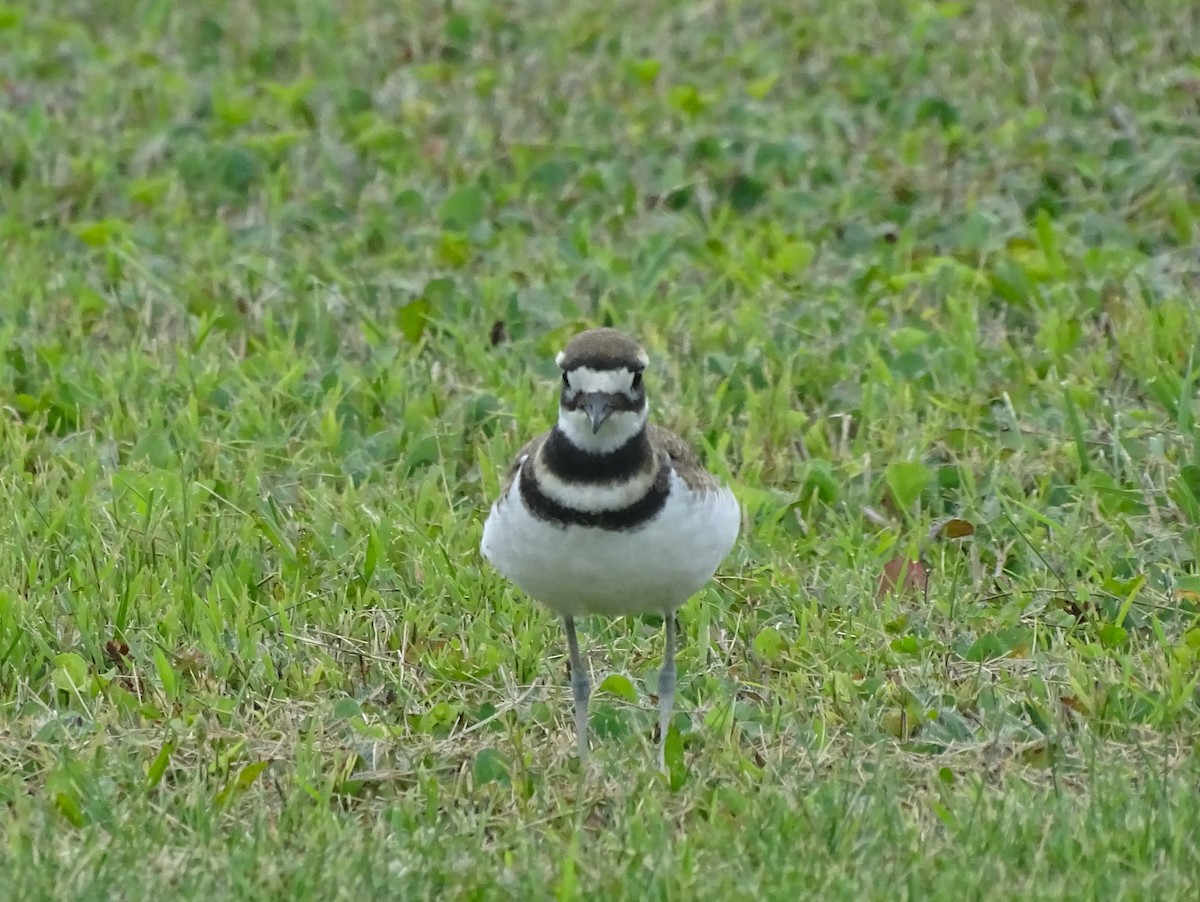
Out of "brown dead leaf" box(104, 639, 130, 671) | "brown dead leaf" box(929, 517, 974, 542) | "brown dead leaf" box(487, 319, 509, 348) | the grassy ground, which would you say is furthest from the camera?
"brown dead leaf" box(487, 319, 509, 348)

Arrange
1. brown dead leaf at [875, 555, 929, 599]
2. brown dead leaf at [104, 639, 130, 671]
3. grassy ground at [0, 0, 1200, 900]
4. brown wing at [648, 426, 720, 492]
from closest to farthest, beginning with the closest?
grassy ground at [0, 0, 1200, 900] < brown wing at [648, 426, 720, 492] < brown dead leaf at [104, 639, 130, 671] < brown dead leaf at [875, 555, 929, 599]

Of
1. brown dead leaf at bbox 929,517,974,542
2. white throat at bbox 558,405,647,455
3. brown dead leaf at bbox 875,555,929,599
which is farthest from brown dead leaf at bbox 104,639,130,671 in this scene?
brown dead leaf at bbox 929,517,974,542

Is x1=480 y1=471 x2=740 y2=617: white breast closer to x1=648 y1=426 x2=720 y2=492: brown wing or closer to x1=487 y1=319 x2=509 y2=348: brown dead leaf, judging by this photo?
x1=648 y1=426 x2=720 y2=492: brown wing

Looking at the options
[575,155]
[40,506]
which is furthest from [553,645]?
[575,155]

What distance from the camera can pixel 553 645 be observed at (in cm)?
593

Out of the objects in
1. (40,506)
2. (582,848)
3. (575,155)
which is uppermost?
(575,155)

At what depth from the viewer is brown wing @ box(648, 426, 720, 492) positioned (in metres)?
5.02

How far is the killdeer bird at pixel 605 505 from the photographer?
15.8 ft

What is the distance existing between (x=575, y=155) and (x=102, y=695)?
5.12 m

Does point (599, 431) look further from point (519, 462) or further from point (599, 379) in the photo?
point (519, 462)

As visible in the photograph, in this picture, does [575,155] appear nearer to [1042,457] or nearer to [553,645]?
[1042,457]

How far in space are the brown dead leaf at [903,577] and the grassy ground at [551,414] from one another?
0.04 metres

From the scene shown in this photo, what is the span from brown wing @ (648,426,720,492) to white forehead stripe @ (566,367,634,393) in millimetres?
260

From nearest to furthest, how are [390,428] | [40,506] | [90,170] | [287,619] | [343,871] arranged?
1. [343,871]
2. [287,619]
3. [40,506]
4. [390,428]
5. [90,170]
